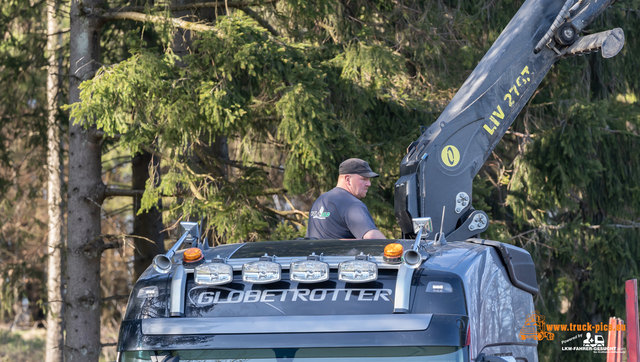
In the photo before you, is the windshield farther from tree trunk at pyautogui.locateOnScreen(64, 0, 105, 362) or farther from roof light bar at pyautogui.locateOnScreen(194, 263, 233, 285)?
tree trunk at pyautogui.locateOnScreen(64, 0, 105, 362)

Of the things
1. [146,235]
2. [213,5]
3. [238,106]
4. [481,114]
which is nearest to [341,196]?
[481,114]

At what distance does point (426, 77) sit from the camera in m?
10.1

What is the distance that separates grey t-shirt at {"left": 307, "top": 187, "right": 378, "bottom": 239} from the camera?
488 centimetres

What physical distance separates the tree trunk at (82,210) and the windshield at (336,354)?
6729 millimetres

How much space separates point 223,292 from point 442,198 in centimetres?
245

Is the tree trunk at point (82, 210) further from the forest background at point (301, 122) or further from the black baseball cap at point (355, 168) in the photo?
the black baseball cap at point (355, 168)

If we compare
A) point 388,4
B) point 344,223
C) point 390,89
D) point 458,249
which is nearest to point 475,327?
point 458,249

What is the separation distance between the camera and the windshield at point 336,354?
120 inches

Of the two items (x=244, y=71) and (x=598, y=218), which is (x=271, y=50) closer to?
(x=244, y=71)

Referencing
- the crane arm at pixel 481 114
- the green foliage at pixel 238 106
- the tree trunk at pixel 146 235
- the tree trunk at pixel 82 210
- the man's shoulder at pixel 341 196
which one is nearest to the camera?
the man's shoulder at pixel 341 196

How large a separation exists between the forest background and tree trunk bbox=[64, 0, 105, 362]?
0.02m

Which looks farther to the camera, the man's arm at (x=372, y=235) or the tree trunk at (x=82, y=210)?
the tree trunk at (x=82, y=210)

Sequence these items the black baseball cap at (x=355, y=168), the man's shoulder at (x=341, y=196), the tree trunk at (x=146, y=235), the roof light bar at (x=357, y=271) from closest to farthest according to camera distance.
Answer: the roof light bar at (x=357, y=271), the man's shoulder at (x=341, y=196), the black baseball cap at (x=355, y=168), the tree trunk at (x=146, y=235)

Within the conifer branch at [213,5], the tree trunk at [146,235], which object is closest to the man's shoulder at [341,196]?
the conifer branch at [213,5]
